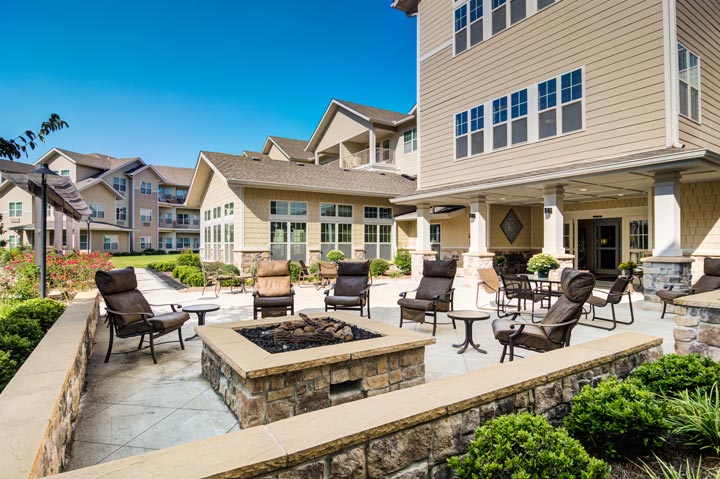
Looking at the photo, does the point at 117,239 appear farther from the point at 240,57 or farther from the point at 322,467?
the point at 322,467

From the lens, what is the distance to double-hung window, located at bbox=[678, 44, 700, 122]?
8.20 meters

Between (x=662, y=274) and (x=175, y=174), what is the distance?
42.1 m

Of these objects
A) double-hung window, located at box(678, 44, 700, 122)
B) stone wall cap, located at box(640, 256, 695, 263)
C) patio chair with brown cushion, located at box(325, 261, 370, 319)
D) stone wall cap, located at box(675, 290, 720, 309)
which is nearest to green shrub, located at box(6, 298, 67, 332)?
patio chair with brown cushion, located at box(325, 261, 370, 319)

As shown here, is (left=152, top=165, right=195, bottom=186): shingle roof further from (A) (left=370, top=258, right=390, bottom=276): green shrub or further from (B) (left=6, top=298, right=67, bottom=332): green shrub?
(B) (left=6, top=298, right=67, bottom=332): green shrub

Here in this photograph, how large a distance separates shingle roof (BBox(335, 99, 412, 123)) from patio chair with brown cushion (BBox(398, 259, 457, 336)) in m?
12.9

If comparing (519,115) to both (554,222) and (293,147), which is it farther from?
(293,147)

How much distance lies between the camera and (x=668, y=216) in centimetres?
767

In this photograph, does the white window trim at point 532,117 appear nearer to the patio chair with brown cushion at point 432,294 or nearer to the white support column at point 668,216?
the white support column at point 668,216

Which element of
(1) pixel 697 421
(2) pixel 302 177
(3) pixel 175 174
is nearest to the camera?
(1) pixel 697 421

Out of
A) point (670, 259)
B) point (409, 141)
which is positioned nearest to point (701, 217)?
point (670, 259)

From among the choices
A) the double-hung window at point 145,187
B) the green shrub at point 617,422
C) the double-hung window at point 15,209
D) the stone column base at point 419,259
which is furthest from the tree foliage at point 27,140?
the double-hung window at point 145,187

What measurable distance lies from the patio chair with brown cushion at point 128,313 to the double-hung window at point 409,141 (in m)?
15.3

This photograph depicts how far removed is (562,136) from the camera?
31.2 ft

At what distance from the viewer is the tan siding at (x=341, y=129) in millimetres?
19828
